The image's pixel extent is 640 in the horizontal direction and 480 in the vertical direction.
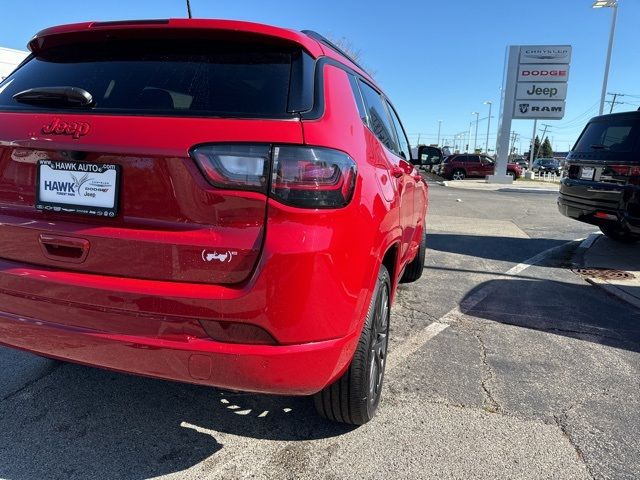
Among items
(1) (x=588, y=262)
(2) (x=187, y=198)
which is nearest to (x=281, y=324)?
(2) (x=187, y=198)

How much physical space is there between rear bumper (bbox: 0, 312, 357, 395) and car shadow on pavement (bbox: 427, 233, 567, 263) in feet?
19.7

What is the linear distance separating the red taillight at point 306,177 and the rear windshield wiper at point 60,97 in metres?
0.89

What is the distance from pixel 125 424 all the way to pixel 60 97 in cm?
165

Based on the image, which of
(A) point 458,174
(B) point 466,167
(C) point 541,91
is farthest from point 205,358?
(B) point 466,167

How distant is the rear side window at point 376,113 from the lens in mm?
2805

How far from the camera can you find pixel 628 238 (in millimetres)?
8664

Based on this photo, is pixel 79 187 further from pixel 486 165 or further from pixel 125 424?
pixel 486 165

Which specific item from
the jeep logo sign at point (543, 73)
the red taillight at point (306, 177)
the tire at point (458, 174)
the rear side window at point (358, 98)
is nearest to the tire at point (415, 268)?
the rear side window at point (358, 98)

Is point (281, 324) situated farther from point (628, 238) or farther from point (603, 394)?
point (628, 238)

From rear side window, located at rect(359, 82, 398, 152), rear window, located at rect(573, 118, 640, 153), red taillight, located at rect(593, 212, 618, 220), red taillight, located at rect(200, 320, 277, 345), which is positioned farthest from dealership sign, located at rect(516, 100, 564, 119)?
red taillight, located at rect(200, 320, 277, 345)

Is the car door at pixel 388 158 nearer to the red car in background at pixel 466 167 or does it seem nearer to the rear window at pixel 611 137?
the rear window at pixel 611 137

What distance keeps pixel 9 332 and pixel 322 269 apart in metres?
1.41

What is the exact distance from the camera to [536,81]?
28.3 metres

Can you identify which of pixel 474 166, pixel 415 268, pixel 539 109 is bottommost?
pixel 415 268
